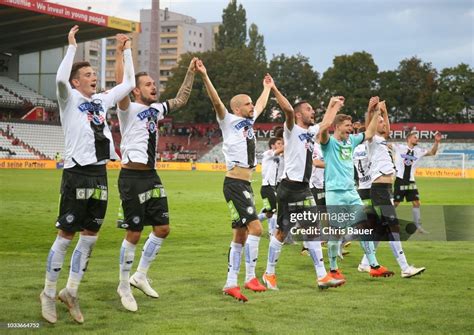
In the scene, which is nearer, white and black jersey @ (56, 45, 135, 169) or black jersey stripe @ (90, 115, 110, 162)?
white and black jersey @ (56, 45, 135, 169)

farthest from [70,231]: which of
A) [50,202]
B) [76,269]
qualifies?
[50,202]

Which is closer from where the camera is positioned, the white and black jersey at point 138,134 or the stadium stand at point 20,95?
the white and black jersey at point 138,134

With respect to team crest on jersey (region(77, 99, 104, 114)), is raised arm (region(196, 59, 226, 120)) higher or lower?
higher

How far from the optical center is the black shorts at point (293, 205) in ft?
34.5

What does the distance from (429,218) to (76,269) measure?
650 inches

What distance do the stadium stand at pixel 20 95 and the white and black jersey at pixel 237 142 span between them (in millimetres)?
68059

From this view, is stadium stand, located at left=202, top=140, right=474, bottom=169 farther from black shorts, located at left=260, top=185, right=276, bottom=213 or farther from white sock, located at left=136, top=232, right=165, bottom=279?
white sock, located at left=136, top=232, right=165, bottom=279

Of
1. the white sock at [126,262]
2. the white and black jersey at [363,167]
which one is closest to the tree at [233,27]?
the white and black jersey at [363,167]

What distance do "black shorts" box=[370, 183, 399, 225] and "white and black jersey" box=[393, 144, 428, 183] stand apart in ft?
23.1

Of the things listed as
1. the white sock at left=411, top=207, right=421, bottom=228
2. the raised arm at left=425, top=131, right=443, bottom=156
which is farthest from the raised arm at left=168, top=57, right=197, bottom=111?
the white sock at left=411, top=207, right=421, bottom=228

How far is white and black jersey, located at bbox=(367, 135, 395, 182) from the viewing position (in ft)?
40.8

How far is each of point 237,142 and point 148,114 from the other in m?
1.41

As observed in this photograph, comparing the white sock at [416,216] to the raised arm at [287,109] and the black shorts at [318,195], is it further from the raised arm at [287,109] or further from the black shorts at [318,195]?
the raised arm at [287,109]

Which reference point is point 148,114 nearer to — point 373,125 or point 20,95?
point 373,125
